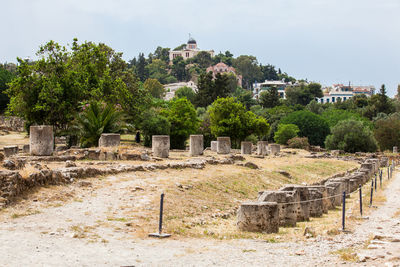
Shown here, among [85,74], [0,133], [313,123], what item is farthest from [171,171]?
[313,123]

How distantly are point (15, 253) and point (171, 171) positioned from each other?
12.1 m

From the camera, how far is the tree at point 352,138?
67.4 m

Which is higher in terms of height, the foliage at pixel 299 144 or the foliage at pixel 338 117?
the foliage at pixel 338 117

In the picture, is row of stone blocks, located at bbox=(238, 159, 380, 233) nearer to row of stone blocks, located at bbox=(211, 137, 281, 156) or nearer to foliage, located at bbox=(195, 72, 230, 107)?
row of stone blocks, located at bbox=(211, 137, 281, 156)

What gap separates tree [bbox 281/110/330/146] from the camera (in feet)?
249

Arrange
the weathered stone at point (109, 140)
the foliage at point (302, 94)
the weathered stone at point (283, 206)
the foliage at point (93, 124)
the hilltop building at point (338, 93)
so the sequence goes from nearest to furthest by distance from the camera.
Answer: the weathered stone at point (283, 206) < the weathered stone at point (109, 140) < the foliage at point (93, 124) < the foliage at point (302, 94) < the hilltop building at point (338, 93)

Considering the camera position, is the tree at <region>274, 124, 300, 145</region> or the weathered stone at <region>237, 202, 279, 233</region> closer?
the weathered stone at <region>237, 202, 279, 233</region>

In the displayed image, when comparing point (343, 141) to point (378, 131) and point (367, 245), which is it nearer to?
point (378, 131)

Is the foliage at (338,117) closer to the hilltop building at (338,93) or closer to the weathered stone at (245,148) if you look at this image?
the weathered stone at (245,148)

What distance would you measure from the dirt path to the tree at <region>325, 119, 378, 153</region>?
186ft

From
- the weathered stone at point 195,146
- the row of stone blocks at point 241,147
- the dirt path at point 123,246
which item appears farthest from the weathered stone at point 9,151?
the row of stone blocks at point 241,147

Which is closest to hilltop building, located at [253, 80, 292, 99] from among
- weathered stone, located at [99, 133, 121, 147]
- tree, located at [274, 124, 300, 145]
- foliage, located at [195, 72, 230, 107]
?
foliage, located at [195, 72, 230, 107]

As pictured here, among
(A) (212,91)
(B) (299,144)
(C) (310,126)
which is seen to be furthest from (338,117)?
(B) (299,144)

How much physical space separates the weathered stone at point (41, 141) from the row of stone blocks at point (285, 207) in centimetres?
1135
